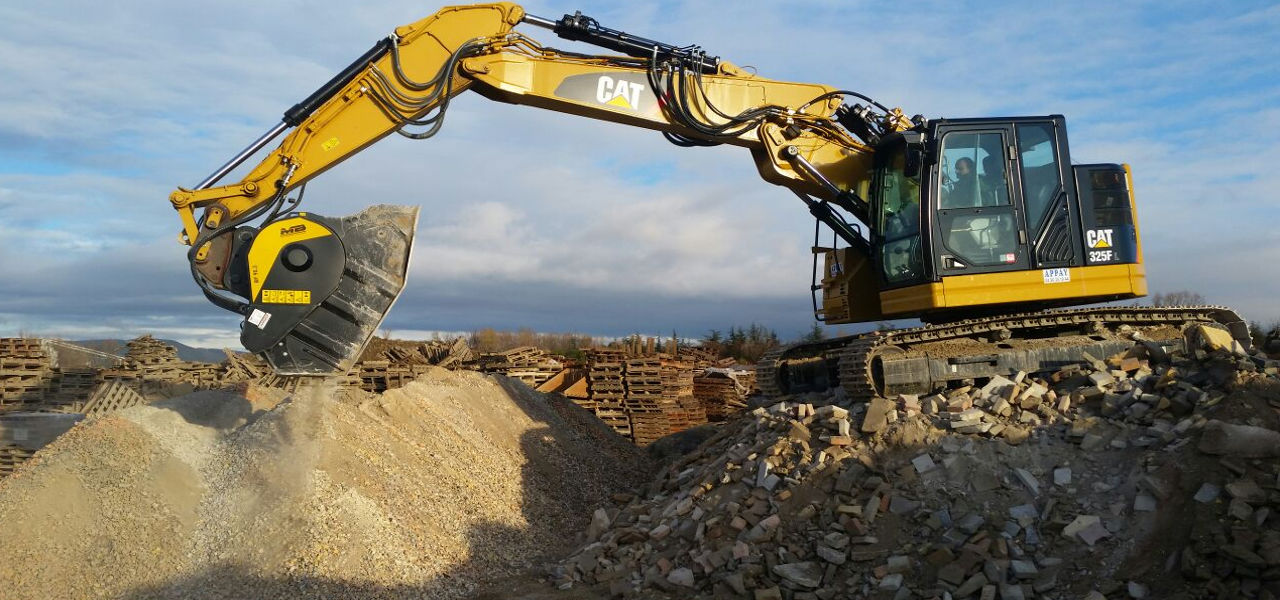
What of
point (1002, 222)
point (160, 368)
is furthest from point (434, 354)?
point (1002, 222)

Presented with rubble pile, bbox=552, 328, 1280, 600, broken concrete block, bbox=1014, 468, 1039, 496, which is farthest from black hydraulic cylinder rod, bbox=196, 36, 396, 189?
broken concrete block, bbox=1014, 468, 1039, 496

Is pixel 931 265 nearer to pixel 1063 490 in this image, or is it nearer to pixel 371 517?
pixel 1063 490

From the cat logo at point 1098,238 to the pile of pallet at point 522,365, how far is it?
10268mm

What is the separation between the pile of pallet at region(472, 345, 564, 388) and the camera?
16797mm

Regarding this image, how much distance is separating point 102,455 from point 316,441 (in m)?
1.98

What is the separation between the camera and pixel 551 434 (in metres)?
12.3

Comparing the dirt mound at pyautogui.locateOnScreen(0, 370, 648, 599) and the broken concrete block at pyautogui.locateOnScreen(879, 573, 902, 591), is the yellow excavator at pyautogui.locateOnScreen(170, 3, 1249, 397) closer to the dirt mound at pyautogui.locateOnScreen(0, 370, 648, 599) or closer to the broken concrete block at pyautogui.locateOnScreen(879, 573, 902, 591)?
the dirt mound at pyautogui.locateOnScreen(0, 370, 648, 599)

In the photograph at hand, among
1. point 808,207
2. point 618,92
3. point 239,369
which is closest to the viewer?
point 618,92

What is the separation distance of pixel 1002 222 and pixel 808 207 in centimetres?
203

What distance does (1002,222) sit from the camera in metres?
8.69

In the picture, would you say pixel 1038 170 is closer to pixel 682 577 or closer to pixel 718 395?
pixel 682 577

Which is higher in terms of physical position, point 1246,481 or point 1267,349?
point 1267,349

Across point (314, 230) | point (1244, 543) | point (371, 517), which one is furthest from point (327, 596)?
point (1244, 543)

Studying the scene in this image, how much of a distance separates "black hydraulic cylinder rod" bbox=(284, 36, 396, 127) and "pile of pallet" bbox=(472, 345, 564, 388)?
30.4 feet
